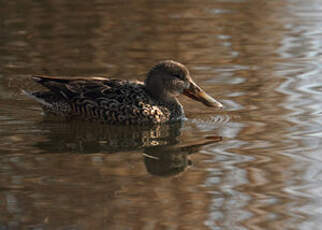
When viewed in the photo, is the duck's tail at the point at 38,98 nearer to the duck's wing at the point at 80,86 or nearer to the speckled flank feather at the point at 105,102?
the speckled flank feather at the point at 105,102

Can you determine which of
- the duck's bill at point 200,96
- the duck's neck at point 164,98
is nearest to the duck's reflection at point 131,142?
the duck's neck at point 164,98

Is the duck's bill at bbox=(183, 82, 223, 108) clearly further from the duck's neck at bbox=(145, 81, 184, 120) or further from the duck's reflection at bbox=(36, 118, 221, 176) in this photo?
the duck's reflection at bbox=(36, 118, 221, 176)

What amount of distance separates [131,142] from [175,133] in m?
0.53

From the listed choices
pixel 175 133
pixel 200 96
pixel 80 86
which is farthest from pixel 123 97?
pixel 200 96

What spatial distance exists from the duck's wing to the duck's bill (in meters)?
0.70

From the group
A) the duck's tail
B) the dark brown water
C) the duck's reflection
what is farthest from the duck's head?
the duck's tail

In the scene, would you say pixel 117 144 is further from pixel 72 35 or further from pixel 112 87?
pixel 72 35

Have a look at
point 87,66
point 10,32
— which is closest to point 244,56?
point 87,66

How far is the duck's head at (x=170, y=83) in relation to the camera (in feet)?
27.1

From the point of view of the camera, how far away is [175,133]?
25.3 feet

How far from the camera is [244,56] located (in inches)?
414

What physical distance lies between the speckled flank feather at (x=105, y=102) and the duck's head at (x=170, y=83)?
11cm

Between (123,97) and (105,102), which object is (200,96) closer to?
(123,97)

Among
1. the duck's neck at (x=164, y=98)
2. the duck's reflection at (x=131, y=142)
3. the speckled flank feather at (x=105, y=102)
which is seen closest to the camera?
the duck's reflection at (x=131, y=142)
